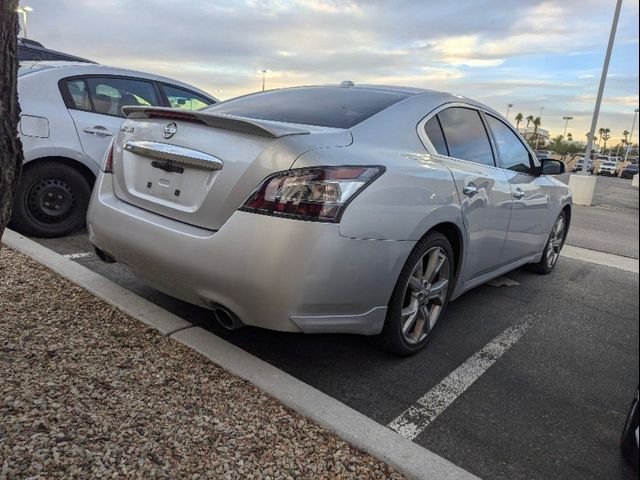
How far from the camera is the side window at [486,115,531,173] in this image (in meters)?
4.12

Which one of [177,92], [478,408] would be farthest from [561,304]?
[177,92]

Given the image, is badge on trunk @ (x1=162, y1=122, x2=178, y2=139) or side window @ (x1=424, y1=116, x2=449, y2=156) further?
side window @ (x1=424, y1=116, x2=449, y2=156)

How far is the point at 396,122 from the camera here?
9.98 ft

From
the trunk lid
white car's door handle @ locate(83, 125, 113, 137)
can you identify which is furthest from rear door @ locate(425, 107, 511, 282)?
white car's door handle @ locate(83, 125, 113, 137)

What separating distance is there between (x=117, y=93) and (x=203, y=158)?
130 inches

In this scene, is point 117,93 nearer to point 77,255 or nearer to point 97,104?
point 97,104

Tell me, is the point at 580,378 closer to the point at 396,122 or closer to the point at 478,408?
the point at 478,408

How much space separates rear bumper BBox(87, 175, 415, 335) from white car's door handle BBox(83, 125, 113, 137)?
255cm

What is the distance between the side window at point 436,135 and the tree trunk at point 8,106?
2.13m

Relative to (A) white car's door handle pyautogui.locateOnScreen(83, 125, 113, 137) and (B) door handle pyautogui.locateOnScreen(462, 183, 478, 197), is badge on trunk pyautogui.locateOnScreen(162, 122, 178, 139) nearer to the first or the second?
(B) door handle pyautogui.locateOnScreen(462, 183, 478, 197)

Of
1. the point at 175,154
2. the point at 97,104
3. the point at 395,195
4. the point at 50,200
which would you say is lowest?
the point at 50,200

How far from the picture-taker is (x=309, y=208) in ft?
8.00

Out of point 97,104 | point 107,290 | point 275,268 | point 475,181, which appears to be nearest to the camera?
point 275,268

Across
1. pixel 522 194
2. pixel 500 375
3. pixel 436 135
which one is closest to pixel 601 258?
pixel 522 194
